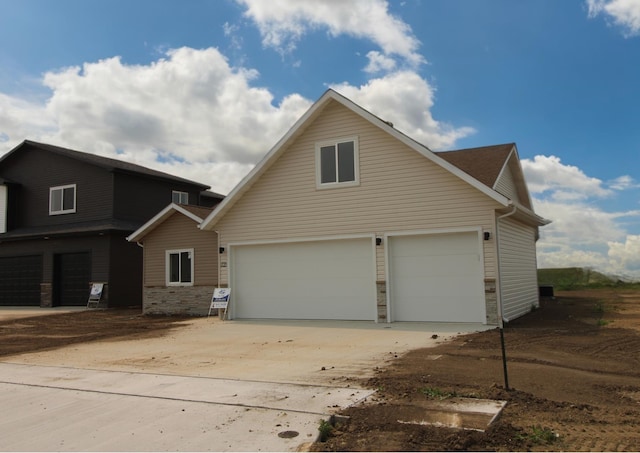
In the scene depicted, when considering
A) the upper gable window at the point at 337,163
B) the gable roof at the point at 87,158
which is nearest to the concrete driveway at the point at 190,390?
the upper gable window at the point at 337,163

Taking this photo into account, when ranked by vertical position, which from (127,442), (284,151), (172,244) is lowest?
(127,442)

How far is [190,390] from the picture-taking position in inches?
262

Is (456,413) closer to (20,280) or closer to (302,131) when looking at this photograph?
(302,131)

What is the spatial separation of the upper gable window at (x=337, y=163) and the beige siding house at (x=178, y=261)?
16.1ft

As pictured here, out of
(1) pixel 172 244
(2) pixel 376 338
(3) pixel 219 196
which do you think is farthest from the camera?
(3) pixel 219 196

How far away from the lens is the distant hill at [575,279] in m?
34.3

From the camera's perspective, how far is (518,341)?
1009cm

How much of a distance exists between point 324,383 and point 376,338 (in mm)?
4502

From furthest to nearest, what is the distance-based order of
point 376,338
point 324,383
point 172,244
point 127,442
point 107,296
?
point 107,296 → point 172,244 → point 376,338 → point 324,383 → point 127,442

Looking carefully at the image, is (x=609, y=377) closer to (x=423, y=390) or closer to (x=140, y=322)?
(x=423, y=390)

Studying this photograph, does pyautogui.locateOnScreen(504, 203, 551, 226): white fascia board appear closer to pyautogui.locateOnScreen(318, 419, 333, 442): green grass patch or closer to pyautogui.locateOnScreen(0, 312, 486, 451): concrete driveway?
pyautogui.locateOnScreen(0, 312, 486, 451): concrete driveway

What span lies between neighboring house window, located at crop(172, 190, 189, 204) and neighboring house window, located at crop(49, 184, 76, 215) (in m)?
4.55

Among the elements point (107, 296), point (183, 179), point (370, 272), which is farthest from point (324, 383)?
point (183, 179)

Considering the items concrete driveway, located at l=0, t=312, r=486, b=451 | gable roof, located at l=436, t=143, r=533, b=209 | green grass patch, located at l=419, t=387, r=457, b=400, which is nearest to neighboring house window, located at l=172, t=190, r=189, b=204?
gable roof, located at l=436, t=143, r=533, b=209
